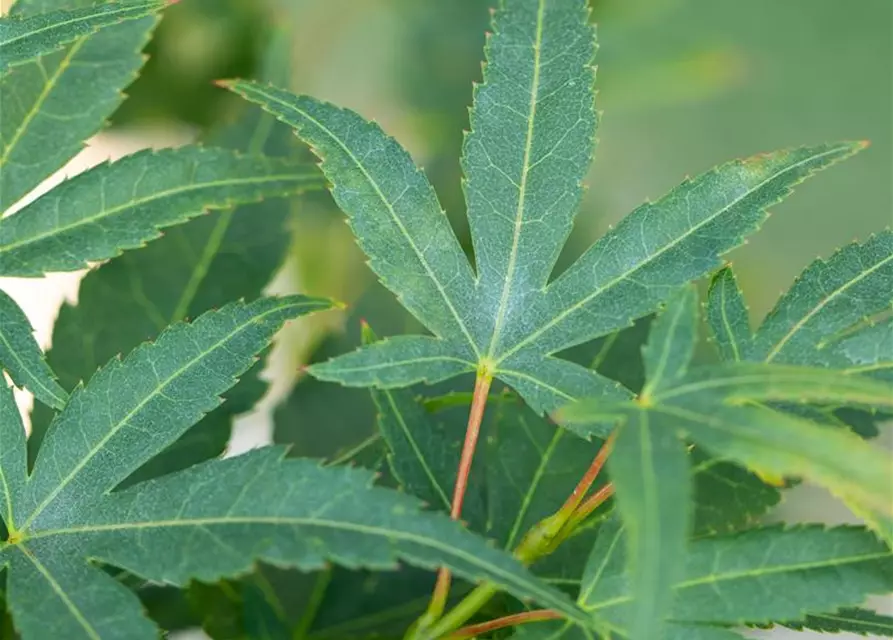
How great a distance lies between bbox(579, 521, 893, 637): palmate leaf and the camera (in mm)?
417

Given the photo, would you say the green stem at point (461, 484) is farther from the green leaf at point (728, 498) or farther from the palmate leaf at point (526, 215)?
the green leaf at point (728, 498)

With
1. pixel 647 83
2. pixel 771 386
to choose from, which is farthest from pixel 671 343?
pixel 647 83

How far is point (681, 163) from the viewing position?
1.55 meters

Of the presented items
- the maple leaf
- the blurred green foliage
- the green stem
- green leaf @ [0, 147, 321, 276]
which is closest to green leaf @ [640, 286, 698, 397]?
the maple leaf

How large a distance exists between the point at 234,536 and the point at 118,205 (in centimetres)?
24

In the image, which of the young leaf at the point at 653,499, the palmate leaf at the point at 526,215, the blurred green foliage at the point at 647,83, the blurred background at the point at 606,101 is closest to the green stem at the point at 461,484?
the palmate leaf at the point at 526,215

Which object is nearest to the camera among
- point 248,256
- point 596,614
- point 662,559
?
point 662,559

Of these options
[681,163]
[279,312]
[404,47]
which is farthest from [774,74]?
[279,312]

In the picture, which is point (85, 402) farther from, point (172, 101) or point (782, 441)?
point (172, 101)

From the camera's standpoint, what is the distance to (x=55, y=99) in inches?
22.6

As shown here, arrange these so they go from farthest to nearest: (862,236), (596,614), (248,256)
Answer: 1. (862,236)
2. (248,256)
3. (596,614)

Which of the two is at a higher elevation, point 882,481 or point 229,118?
point 229,118

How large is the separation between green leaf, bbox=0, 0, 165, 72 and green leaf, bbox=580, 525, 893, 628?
1.18 ft

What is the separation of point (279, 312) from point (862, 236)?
1.24 m
